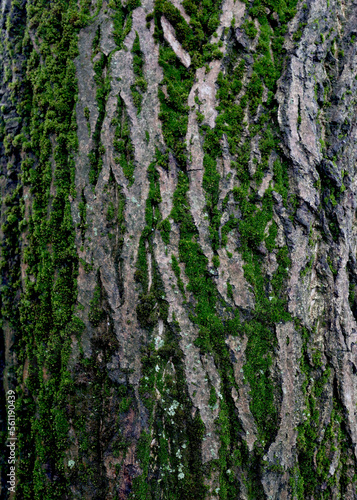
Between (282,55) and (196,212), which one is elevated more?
(282,55)

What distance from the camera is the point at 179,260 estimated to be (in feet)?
5.96

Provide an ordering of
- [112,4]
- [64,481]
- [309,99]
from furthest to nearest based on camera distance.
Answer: [309,99] < [112,4] < [64,481]

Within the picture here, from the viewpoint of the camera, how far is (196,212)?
1.86m

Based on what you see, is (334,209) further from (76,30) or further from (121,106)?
(76,30)

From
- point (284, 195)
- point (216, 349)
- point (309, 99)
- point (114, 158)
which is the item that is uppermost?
point (309, 99)

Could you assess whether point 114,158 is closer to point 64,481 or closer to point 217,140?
point 217,140

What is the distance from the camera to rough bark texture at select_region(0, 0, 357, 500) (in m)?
1.76

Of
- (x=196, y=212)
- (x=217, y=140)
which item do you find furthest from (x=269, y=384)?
(x=217, y=140)

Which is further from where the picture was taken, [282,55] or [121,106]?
[282,55]

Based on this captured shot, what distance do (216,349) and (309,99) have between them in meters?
1.75

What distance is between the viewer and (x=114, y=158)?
72.6 inches

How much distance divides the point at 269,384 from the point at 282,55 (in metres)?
2.15

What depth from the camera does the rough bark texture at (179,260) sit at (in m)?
1.76

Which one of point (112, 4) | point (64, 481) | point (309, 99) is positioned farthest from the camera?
point (309, 99)
